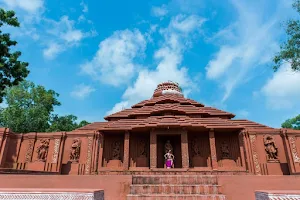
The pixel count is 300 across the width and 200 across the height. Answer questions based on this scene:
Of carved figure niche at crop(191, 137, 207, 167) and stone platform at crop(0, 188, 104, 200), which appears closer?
stone platform at crop(0, 188, 104, 200)

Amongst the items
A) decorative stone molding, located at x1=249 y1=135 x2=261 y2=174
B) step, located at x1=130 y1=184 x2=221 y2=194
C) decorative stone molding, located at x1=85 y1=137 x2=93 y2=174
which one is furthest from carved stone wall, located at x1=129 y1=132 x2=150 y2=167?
step, located at x1=130 y1=184 x2=221 y2=194

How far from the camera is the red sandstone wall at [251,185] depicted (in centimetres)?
600

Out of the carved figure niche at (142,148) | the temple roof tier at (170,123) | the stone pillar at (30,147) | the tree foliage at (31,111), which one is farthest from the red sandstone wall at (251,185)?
the tree foliage at (31,111)

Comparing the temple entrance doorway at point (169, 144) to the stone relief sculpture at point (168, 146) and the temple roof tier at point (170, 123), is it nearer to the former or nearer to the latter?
the stone relief sculpture at point (168, 146)

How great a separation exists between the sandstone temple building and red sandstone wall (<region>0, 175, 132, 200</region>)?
499 cm

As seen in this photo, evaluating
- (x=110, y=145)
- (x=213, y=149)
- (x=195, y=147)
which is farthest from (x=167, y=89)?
(x=213, y=149)

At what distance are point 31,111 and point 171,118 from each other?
51.7 ft

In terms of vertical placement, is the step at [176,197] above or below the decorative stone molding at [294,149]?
below

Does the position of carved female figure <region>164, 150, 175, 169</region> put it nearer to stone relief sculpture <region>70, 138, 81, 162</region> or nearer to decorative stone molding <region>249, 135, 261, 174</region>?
decorative stone molding <region>249, 135, 261, 174</region>

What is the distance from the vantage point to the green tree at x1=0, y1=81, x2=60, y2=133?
20016mm

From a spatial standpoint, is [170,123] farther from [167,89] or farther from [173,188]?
[167,89]

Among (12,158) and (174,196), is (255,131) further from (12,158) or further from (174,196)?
(12,158)

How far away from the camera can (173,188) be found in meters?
6.13

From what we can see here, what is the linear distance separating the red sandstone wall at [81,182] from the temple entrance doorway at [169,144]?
661cm
